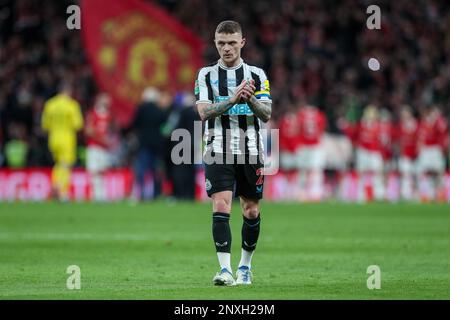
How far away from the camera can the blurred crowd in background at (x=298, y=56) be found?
31.3 m

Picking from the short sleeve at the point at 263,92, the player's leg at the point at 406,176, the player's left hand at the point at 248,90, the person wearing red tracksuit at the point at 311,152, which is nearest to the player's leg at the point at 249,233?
the short sleeve at the point at 263,92

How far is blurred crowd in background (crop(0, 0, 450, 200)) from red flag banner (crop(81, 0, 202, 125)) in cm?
230

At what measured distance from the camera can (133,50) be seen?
28828 millimetres

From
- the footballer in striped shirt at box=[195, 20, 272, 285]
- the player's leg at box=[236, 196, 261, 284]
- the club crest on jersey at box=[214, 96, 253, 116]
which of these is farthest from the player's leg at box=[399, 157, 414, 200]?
the club crest on jersey at box=[214, 96, 253, 116]

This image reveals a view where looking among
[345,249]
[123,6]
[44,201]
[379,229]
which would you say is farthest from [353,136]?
[345,249]

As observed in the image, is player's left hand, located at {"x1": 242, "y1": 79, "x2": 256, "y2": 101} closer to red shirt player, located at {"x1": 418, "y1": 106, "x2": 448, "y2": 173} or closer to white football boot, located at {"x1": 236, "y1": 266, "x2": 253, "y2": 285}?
white football boot, located at {"x1": 236, "y1": 266, "x2": 253, "y2": 285}

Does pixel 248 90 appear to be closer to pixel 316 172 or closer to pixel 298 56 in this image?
pixel 316 172

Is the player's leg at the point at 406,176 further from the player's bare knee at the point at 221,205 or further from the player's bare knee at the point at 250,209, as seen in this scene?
the player's bare knee at the point at 221,205

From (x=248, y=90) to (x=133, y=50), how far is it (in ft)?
64.0

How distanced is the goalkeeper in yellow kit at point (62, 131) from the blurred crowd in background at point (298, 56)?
457cm

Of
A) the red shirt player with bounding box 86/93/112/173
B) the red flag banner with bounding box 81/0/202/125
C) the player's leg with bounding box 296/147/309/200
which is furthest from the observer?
the red flag banner with bounding box 81/0/202/125

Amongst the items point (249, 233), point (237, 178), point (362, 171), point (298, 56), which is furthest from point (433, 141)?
point (237, 178)

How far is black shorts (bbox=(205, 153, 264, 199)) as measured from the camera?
998 cm

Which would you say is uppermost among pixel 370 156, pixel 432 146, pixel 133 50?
pixel 133 50
